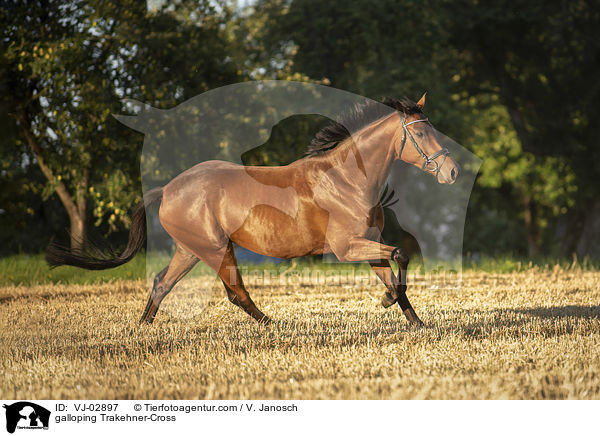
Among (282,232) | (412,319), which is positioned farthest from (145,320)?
(412,319)

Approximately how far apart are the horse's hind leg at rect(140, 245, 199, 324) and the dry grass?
19 cm

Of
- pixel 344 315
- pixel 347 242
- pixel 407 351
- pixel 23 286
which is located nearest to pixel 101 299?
pixel 23 286

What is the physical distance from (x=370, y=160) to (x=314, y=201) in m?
0.69

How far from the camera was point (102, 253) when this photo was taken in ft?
20.9

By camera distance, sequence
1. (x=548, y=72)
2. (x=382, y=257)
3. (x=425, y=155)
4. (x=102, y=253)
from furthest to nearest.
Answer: (x=548, y=72) < (x=102, y=253) < (x=425, y=155) < (x=382, y=257)

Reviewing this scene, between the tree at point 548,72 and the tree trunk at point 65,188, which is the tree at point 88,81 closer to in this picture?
the tree trunk at point 65,188

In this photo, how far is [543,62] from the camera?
52.8 feet

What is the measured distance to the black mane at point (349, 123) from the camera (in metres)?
5.82

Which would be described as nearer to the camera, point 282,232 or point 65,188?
point 282,232

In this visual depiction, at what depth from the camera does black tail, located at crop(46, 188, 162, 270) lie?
20.3 ft

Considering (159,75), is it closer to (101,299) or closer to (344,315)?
(101,299)
